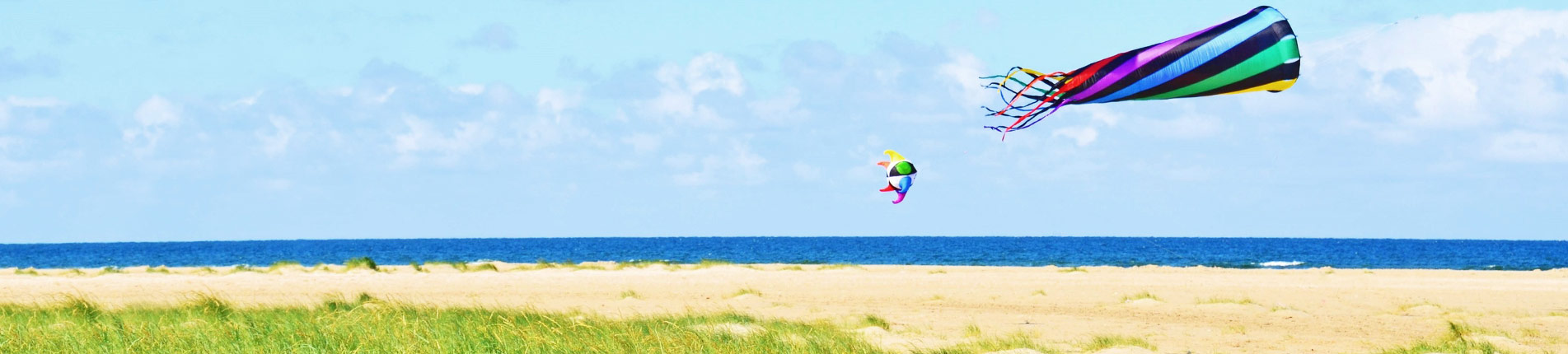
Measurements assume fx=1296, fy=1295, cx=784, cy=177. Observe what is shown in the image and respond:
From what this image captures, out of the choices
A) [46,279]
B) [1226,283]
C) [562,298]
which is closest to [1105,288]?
[1226,283]

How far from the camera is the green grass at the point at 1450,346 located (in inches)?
609

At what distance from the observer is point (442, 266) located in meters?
42.7

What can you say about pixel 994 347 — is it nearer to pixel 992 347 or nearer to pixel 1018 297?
pixel 992 347

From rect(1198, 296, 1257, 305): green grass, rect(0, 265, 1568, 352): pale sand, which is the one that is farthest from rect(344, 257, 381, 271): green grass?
rect(1198, 296, 1257, 305): green grass

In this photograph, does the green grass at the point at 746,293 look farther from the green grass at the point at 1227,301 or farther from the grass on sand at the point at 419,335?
the grass on sand at the point at 419,335

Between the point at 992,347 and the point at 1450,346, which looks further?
the point at 1450,346

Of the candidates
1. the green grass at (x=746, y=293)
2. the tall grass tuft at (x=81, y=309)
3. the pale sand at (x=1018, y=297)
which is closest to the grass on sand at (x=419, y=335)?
the tall grass tuft at (x=81, y=309)

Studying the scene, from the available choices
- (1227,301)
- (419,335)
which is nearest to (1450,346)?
(1227,301)

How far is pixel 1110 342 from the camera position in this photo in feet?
53.4

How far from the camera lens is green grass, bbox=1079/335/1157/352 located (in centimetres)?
1596

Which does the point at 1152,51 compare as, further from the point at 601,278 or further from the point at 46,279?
the point at 46,279

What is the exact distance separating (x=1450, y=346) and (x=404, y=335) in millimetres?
12424

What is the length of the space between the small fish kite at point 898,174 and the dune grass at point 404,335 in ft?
22.3

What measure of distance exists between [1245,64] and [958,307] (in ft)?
32.3
